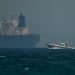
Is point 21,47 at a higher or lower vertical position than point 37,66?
lower

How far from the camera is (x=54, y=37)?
8994 centimetres

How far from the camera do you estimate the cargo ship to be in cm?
6869

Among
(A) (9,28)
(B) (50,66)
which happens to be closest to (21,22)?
(A) (9,28)

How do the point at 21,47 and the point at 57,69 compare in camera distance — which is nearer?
the point at 57,69

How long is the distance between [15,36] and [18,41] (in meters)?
2.88

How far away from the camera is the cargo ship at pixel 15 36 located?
225 feet

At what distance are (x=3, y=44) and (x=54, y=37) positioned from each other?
71.3ft

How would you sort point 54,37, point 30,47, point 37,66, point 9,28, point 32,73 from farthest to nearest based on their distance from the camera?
point 54,37 → point 9,28 → point 30,47 → point 37,66 → point 32,73

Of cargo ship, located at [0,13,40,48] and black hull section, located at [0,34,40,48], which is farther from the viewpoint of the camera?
cargo ship, located at [0,13,40,48]

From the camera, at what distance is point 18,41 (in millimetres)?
69125

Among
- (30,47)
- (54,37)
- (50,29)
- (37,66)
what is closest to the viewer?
(37,66)

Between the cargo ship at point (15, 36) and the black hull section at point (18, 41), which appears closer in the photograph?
the black hull section at point (18, 41)

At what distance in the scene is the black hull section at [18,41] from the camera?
225 ft

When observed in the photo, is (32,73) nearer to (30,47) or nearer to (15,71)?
(15,71)
